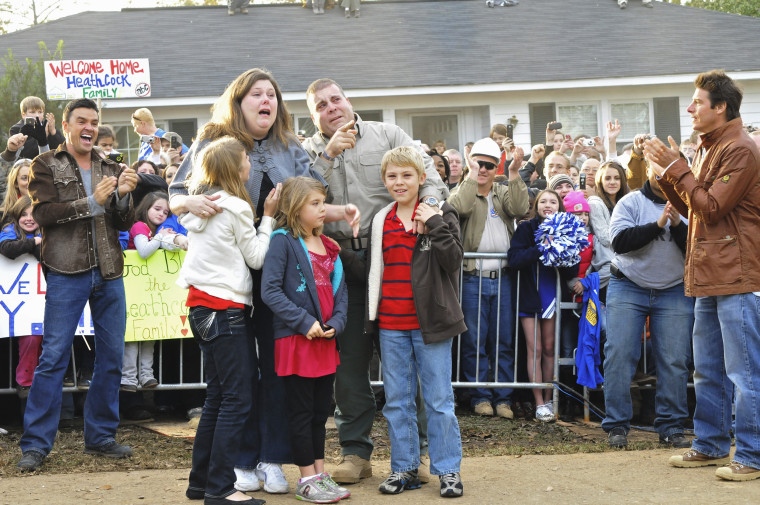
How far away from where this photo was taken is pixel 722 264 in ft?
18.1

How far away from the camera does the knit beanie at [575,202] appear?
8367mm

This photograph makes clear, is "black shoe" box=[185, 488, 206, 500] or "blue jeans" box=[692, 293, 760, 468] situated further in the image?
"blue jeans" box=[692, 293, 760, 468]

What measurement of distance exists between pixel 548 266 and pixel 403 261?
115 inches

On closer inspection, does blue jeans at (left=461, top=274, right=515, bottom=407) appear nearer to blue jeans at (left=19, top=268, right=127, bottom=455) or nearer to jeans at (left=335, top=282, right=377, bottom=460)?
jeans at (left=335, top=282, right=377, bottom=460)

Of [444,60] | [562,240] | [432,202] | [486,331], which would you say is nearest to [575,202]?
[562,240]

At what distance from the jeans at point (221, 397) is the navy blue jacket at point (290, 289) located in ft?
0.70

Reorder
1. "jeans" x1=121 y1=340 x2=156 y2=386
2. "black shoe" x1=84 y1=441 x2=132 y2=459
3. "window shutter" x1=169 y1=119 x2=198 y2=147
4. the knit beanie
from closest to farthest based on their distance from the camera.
Answer: "black shoe" x1=84 y1=441 x2=132 y2=459, "jeans" x1=121 y1=340 x2=156 y2=386, the knit beanie, "window shutter" x1=169 y1=119 x2=198 y2=147

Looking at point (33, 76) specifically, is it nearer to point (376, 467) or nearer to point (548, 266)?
point (548, 266)

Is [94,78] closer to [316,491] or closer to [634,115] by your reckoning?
[316,491]

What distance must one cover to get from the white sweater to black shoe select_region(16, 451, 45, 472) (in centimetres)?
194

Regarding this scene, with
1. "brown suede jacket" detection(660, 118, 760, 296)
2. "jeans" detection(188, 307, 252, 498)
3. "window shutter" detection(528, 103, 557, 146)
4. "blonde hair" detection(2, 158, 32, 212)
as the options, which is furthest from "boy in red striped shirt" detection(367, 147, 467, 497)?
"window shutter" detection(528, 103, 557, 146)

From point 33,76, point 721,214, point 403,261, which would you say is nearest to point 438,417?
point 403,261

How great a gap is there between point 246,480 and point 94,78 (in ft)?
26.7

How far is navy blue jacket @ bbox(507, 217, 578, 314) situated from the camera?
26.2 feet
